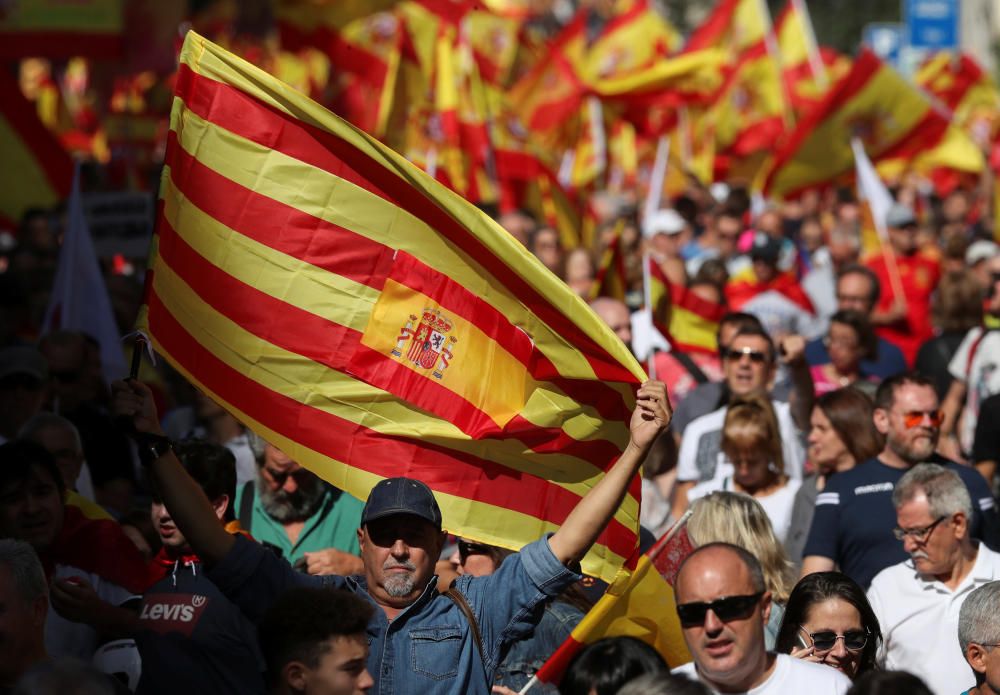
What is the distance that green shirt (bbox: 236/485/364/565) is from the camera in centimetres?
695

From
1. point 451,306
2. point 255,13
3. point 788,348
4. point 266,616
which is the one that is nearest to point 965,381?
point 788,348

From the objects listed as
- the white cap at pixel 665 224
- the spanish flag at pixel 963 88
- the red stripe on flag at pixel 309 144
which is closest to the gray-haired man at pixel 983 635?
the red stripe on flag at pixel 309 144

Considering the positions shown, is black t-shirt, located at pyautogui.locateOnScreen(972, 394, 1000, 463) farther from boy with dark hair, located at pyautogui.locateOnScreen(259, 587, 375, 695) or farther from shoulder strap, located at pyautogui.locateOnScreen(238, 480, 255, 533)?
boy with dark hair, located at pyautogui.locateOnScreen(259, 587, 375, 695)

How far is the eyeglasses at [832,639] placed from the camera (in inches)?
220

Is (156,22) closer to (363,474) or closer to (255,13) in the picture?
(255,13)

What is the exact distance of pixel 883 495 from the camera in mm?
7227

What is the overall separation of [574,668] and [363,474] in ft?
3.81

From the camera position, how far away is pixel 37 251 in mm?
13930

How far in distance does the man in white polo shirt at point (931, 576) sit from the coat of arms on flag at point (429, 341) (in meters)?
1.90

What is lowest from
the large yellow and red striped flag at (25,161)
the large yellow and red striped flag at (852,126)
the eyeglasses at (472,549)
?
the eyeglasses at (472,549)

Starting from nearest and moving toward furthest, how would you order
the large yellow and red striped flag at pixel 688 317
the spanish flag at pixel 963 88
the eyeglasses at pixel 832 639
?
the eyeglasses at pixel 832 639 < the large yellow and red striped flag at pixel 688 317 < the spanish flag at pixel 963 88

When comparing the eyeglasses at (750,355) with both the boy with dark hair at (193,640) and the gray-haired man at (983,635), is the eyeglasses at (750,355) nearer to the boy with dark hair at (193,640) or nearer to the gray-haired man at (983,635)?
the gray-haired man at (983,635)

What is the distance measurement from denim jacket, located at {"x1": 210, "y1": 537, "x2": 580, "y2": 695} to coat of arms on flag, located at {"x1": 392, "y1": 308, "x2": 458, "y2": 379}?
101 cm

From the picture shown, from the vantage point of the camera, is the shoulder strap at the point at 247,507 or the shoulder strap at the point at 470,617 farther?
the shoulder strap at the point at 247,507
